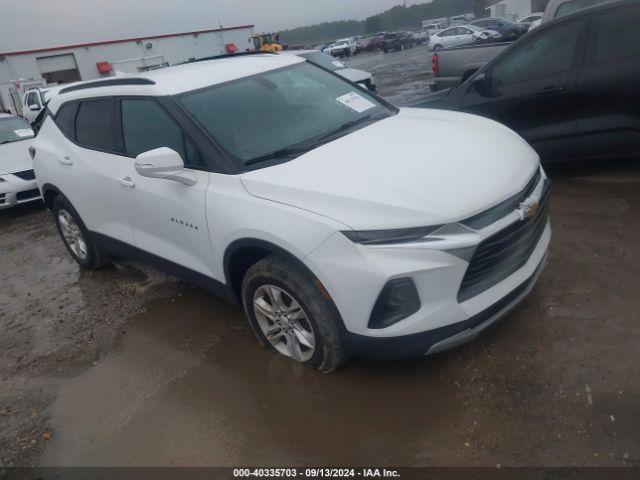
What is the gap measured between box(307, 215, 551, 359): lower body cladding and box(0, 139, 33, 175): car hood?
6874 mm

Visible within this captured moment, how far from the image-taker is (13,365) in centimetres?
394

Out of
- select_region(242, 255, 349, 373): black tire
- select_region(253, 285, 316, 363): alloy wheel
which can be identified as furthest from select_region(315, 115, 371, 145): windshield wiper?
select_region(253, 285, 316, 363): alloy wheel

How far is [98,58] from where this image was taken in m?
35.3

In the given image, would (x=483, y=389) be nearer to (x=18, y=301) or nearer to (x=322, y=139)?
(x=322, y=139)

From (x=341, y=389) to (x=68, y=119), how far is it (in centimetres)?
353

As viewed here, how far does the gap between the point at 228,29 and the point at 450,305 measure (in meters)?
43.9

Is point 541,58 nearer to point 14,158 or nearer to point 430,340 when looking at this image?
point 430,340

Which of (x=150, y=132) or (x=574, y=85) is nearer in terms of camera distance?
(x=150, y=132)

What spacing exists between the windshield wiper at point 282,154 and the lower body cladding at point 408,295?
83cm

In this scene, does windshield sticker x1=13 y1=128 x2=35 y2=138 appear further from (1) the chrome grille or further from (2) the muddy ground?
(1) the chrome grille

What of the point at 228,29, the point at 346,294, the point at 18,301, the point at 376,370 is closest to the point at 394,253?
the point at 346,294

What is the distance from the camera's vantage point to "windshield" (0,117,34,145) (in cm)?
929

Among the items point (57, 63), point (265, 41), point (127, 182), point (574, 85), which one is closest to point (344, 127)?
point (127, 182)

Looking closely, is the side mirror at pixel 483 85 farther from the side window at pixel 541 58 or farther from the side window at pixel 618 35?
the side window at pixel 618 35
